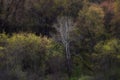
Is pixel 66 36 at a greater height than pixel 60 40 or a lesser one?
greater

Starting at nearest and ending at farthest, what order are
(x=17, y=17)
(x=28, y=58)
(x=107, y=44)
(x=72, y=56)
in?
(x=28, y=58)
(x=107, y=44)
(x=72, y=56)
(x=17, y=17)

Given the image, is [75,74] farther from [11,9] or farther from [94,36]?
[11,9]

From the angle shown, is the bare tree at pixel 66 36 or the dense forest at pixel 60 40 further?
the bare tree at pixel 66 36

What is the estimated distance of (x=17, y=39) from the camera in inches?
1702

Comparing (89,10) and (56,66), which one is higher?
(89,10)

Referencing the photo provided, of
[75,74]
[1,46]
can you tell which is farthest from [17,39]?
[75,74]

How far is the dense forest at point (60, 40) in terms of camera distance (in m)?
39.8

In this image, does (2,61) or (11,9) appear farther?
(11,9)

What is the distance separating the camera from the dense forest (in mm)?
39812

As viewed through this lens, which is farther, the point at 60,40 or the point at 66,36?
the point at 60,40

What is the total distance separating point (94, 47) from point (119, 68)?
868 centimetres

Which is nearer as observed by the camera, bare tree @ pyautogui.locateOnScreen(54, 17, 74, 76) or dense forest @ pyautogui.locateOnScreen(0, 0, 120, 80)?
dense forest @ pyautogui.locateOnScreen(0, 0, 120, 80)

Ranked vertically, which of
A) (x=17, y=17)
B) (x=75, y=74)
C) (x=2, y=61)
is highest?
(x=17, y=17)

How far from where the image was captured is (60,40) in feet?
154
